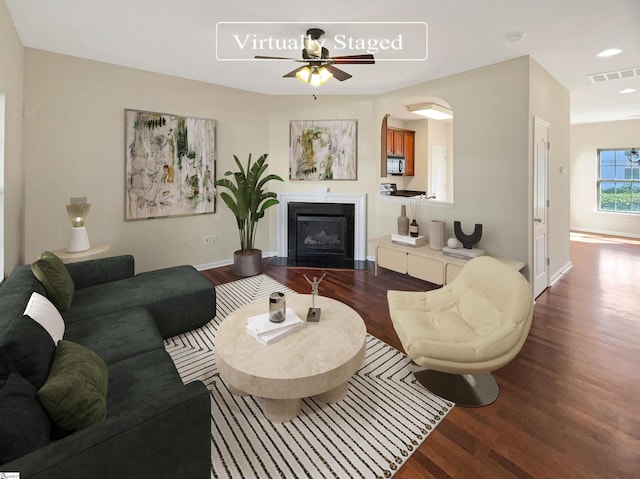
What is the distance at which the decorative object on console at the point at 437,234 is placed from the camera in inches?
169

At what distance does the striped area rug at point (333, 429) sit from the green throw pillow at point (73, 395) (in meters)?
0.69

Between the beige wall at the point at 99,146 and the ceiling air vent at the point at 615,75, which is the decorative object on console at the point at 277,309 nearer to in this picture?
the beige wall at the point at 99,146

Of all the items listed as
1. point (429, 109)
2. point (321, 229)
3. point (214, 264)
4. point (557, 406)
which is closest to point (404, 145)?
point (429, 109)

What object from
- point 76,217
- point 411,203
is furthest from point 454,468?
point 76,217

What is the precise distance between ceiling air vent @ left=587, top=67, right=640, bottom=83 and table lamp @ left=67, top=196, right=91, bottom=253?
6.29 metres

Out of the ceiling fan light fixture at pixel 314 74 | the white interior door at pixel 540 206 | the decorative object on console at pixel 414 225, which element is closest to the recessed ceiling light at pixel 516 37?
the white interior door at pixel 540 206

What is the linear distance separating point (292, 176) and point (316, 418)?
166 inches

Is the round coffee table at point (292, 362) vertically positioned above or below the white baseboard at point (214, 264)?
below

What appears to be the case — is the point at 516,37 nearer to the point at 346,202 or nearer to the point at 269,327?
the point at 346,202

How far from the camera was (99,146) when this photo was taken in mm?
4055

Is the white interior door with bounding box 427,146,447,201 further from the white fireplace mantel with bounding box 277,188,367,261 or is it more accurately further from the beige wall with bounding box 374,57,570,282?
the beige wall with bounding box 374,57,570,282

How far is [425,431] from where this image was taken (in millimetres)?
1875

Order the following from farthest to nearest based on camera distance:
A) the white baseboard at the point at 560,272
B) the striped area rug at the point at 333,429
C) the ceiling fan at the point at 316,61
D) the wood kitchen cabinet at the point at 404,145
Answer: the wood kitchen cabinet at the point at 404,145, the white baseboard at the point at 560,272, the ceiling fan at the point at 316,61, the striped area rug at the point at 333,429

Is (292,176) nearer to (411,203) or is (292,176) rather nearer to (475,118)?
(411,203)
